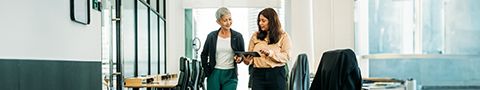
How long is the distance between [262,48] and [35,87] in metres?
1.79

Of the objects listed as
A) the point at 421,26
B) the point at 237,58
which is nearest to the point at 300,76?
the point at 237,58

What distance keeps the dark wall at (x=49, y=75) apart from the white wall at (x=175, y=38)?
189 inches

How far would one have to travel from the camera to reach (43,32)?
2.84 meters

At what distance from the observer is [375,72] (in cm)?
698

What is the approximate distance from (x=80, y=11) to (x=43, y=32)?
0.63 m

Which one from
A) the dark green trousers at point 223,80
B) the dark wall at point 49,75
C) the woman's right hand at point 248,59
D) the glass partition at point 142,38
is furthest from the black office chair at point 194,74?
the glass partition at point 142,38

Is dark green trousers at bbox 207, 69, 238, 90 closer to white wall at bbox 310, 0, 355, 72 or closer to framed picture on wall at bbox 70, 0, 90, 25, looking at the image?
framed picture on wall at bbox 70, 0, 90, 25

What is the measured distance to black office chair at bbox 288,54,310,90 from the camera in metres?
3.48

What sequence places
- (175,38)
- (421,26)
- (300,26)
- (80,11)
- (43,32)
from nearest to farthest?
1. (43,32)
2. (80,11)
3. (421,26)
4. (300,26)
5. (175,38)

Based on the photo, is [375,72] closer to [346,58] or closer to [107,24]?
[107,24]

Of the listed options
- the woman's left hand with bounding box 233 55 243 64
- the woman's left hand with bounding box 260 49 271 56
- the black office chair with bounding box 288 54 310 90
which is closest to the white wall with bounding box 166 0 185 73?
the woman's left hand with bounding box 233 55 243 64

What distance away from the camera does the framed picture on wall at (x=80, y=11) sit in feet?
Result: 10.9

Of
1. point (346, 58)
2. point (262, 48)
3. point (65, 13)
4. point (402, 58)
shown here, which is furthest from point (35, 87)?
point (402, 58)

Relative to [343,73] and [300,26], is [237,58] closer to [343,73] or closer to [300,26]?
[343,73]
